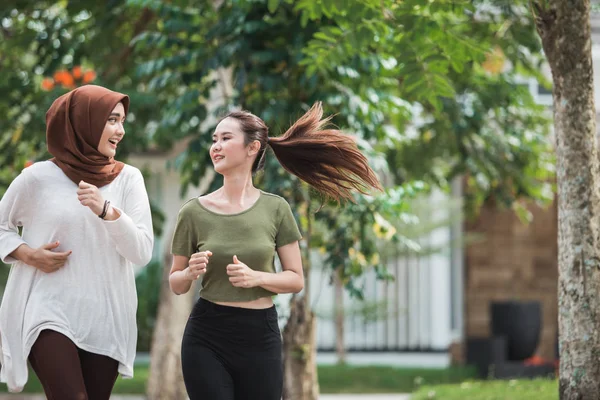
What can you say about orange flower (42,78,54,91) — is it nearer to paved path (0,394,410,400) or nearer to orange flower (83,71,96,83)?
orange flower (83,71,96,83)

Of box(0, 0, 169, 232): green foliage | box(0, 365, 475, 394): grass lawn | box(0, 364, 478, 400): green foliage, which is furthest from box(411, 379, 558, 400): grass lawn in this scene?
box(0, 365, 475, 394): grass lawn

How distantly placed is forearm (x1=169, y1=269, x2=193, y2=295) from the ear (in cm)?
60

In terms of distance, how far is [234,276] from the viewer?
3.99 metres

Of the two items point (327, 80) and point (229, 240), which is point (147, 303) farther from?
point (229, 240)

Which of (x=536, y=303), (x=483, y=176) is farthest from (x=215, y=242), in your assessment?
(x=536, y=303)

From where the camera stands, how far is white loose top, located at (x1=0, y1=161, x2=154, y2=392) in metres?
4.13

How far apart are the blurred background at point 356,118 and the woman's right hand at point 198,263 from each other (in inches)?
94.1

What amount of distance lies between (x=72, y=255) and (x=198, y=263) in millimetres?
583

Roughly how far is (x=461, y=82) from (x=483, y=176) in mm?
1239

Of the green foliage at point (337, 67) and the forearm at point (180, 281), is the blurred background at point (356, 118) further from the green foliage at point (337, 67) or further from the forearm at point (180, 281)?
the forearm at point (180, 281)

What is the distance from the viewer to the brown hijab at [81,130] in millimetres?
4172

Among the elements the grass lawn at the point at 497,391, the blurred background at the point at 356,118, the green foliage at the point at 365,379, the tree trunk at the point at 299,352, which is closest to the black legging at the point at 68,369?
the blurred background at the point at 356,118

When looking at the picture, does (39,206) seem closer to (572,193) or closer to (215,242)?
(215,242)

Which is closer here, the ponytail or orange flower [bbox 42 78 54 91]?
the ponytail
